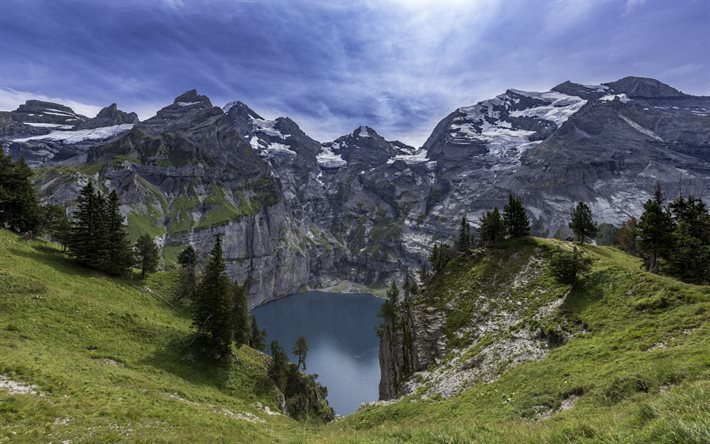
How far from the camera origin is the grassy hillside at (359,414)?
13.1 metres

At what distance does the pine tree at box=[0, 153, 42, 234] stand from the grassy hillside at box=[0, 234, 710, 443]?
808 centimetres

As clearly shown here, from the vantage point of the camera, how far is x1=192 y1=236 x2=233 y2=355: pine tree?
40.9m

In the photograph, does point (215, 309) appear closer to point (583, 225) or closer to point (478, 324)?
point (478, 324)

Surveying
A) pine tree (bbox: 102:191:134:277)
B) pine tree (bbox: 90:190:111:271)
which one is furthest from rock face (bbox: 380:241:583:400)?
pine tree (bbox: 90:190:111:271)

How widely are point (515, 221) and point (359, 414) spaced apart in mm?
41801

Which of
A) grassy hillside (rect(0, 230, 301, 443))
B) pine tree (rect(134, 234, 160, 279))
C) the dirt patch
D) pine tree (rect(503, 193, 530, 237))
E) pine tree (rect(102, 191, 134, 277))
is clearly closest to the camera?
grassy hillside (rect(0, 230, 301, 443))

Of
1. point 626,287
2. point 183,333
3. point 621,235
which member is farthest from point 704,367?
point 621,235

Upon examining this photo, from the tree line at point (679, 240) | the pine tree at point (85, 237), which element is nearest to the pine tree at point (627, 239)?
the tree line at point (679, 240)

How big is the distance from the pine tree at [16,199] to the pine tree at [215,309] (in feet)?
125

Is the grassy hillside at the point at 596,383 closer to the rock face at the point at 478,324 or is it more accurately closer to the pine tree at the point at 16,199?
the rock face at the point at 478,324

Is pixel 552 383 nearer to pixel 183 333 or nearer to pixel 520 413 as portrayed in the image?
pixel 520 413

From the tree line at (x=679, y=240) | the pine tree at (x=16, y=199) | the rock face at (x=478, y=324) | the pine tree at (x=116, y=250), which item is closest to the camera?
the rock face at (x=478, y=324)

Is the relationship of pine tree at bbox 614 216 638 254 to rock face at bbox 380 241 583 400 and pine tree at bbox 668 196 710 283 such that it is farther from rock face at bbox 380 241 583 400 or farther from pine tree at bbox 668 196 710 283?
rock face at bbox 380 241 583 400

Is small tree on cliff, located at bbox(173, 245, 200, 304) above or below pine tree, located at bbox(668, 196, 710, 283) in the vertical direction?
below
